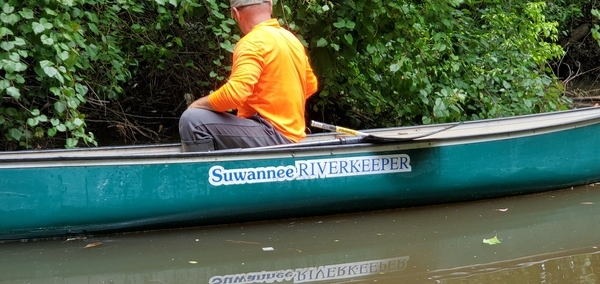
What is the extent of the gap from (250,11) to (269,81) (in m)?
0.43

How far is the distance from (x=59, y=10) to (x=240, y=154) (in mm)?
A: 1692

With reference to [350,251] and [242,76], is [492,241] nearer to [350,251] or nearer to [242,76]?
[350,251]

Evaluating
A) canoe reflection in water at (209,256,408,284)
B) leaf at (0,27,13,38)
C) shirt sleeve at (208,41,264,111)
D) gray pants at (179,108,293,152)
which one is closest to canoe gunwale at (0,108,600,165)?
gray pants at (179,108,293,152)

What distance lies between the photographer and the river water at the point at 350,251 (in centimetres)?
407

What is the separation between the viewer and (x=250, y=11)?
188 inches

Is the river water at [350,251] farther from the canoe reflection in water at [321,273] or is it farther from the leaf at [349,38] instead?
the leaf at [349,38]

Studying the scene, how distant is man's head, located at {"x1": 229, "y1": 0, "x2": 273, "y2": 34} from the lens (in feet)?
15.6

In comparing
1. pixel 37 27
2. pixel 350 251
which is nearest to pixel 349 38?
pixel 350 251

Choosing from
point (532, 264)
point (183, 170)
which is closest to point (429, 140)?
point (532, 264)

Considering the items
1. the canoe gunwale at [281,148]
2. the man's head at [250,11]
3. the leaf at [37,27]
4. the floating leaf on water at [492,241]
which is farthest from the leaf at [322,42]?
the floating leaf on water at [492,241]

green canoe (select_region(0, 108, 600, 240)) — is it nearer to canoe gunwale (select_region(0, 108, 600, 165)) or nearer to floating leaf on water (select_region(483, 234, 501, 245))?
canoe gunwale (select_region(0, 108, 600, 165))

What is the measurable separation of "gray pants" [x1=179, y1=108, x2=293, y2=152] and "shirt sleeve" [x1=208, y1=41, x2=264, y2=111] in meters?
0.19

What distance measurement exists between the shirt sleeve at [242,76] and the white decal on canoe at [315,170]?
1.35 ft

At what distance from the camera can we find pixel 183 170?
15.3ft
